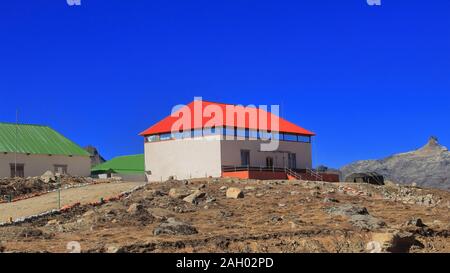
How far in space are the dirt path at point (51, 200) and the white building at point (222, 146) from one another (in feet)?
34.8

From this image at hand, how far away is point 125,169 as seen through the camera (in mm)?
62750

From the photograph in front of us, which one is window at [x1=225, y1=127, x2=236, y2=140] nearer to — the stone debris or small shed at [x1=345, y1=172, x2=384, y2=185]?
small shed at [x1=345, y1=172, x2=384, y2=185]

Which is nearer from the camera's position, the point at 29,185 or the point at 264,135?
the point at 29,185

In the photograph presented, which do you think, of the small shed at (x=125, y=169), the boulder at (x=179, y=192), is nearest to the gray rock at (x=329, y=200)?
the boulder at (x=179, y=192)

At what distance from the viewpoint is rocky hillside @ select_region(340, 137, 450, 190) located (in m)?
64.2

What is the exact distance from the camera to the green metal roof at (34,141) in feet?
167

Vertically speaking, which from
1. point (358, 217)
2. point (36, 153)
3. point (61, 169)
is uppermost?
point (36, 153)

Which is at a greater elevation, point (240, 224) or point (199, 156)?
point (199, 156)

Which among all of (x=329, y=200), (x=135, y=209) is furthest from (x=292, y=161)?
(x=135, y=209)

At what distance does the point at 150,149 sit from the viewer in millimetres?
50531

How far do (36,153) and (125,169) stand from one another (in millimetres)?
12703

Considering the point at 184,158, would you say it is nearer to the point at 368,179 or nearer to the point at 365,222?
the point at 368,179
